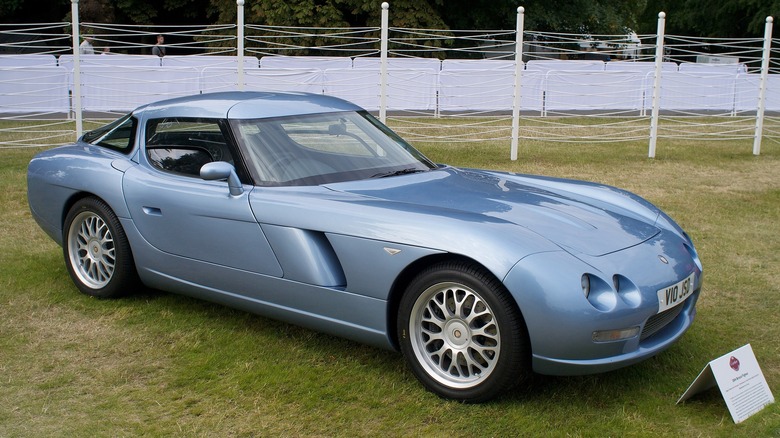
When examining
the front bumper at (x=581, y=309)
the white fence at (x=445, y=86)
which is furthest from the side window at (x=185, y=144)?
the white fence at (x=445, y=86)

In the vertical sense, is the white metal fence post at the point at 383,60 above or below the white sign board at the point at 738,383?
above

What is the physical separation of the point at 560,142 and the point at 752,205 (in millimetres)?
6238

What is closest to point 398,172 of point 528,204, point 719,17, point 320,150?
point 320,150

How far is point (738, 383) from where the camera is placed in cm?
357

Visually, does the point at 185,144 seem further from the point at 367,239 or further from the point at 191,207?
the point at 367,239

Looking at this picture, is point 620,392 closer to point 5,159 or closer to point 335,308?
point 335,308

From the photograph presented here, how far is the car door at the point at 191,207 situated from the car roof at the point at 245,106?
0.08 meters

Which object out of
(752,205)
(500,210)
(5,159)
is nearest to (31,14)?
(5,159)

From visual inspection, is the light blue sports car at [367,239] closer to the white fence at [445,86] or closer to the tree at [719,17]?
the white fence at [445,86]

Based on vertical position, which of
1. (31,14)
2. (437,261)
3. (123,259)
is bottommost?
(123,259)

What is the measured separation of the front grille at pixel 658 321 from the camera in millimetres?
3561

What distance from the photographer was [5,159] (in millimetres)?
11047

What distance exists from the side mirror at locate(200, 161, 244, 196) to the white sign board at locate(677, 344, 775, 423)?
93.9 inches

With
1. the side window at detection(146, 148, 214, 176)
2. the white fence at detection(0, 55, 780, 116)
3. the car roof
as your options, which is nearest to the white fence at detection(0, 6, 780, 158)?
the white fence at detection(0, 55, 780, 116)
